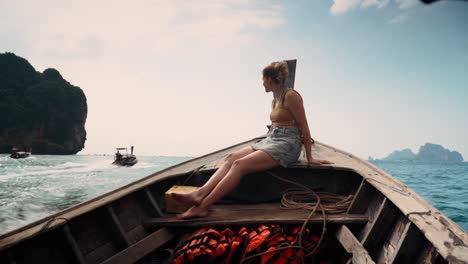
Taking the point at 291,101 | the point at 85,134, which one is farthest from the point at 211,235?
the point at 85,134

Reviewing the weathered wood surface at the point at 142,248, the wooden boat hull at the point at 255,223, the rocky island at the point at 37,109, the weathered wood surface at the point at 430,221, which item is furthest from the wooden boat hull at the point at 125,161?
the weathered wood surface at the point at 430,221

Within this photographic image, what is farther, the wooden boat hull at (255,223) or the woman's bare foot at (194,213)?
the woman's bare foot at (194,213)

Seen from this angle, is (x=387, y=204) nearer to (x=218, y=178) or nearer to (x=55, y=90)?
(x=218, y=178)

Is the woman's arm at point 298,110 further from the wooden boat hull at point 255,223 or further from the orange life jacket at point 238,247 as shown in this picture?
the orange life jacket at point 238,247

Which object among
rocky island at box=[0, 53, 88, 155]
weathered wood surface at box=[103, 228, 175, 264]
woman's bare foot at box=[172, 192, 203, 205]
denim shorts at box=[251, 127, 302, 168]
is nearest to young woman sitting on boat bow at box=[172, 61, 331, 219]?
denim shorts at box=[251, 127, 302, 168]

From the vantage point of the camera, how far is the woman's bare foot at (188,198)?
2.22 metres

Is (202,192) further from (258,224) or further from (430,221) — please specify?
(430,221)

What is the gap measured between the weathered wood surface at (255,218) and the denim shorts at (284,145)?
1.68 feet

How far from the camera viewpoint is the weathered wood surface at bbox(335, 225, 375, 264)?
1609mm

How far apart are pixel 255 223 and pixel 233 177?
478mm

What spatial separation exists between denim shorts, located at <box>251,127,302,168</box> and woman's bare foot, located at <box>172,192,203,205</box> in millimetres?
829

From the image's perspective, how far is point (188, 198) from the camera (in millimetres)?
2246

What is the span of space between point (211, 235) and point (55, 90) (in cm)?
6923

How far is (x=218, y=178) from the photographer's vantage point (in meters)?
2.49
